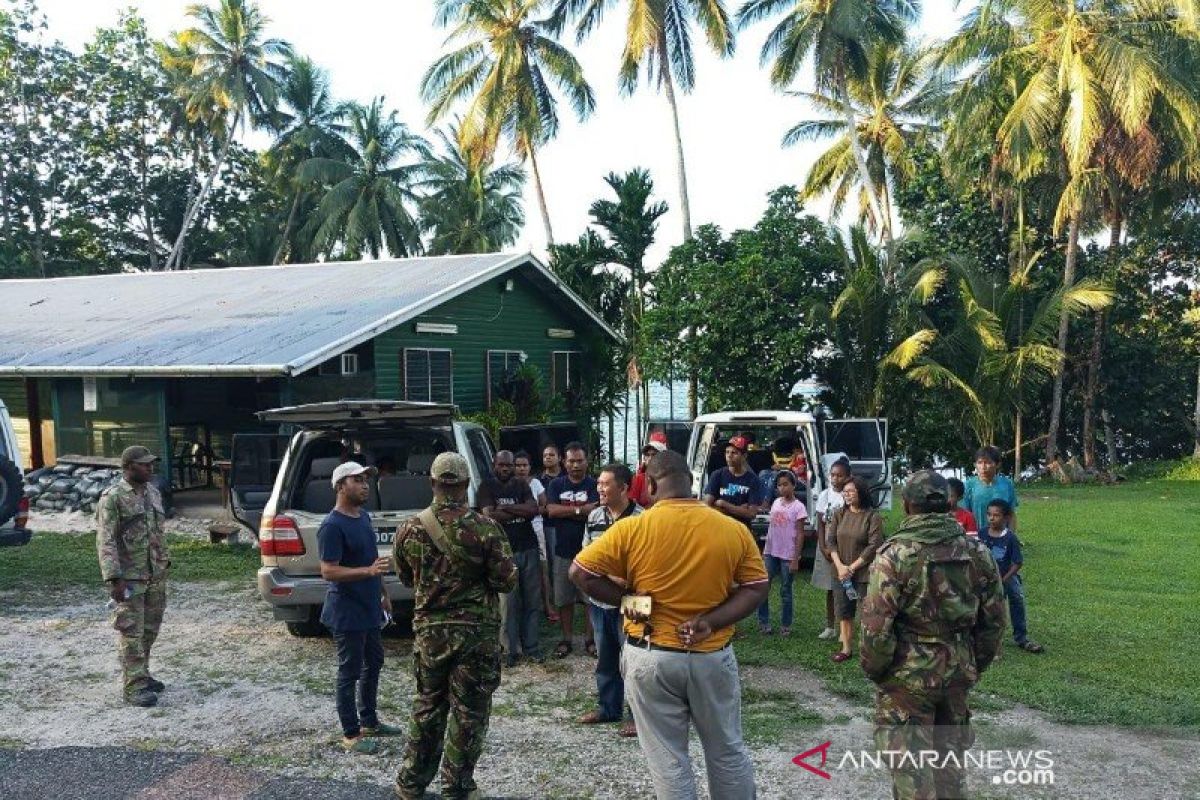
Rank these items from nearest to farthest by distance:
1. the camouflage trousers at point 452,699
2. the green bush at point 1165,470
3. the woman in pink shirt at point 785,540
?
the camouflage trousers at point 452,699
the woman in pink shirt at point 785,540
the green bush at point 1165,470

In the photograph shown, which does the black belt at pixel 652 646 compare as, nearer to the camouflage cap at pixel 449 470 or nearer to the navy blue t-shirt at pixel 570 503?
the camouflage cap at pixel 449 470

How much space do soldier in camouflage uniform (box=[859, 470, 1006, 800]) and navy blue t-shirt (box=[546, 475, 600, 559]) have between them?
135 inches

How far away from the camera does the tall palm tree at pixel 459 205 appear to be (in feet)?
132

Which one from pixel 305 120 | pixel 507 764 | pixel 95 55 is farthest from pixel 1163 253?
pixel 95 55

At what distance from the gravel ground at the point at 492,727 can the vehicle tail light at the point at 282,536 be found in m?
0.83

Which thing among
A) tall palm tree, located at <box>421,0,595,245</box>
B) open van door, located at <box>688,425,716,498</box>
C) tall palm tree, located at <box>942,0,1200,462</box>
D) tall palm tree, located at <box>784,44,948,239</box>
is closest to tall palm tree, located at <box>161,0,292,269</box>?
tall palm tree, located at <box>421,0,595,245</box>

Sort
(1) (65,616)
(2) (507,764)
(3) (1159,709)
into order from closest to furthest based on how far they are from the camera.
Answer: (2) (507,764) < (3) (1159,709) < (1) (65,616)

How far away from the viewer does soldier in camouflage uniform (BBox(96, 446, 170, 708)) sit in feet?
20.1

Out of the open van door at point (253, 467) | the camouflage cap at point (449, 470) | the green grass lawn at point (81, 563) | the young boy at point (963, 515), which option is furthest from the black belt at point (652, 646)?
the green grass lawn at point (81, 563)

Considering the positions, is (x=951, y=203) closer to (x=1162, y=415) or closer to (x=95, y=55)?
(x=1162, y=415)

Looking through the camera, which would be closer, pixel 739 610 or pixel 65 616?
pixel 739 610

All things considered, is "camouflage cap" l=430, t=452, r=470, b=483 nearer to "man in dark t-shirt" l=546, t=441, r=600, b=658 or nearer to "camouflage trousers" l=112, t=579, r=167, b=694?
"man in dark t-shirt" l=546, t=441, r=600, b=658

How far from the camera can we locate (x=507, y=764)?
5148 mm

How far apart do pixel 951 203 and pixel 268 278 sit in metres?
15.4
